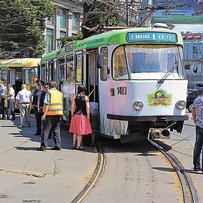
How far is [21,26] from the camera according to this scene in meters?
39.7

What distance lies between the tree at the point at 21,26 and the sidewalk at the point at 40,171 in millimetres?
26631

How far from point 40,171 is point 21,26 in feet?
106

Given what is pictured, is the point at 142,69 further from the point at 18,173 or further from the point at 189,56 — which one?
the point at 189,56

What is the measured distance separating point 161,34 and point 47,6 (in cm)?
3264

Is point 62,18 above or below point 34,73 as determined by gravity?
above

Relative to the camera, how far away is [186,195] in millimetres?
7406

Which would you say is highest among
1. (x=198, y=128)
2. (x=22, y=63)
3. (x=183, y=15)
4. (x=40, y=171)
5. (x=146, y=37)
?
(x=183, y=15)

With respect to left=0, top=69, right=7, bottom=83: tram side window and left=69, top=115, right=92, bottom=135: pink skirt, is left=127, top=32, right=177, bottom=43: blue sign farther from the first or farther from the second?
left=0, top=69, right=7, bottom=83: tram side window

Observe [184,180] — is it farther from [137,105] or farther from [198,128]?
[137,105]

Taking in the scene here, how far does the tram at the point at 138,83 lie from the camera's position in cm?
1134

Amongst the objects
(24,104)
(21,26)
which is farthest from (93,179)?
(21,26)

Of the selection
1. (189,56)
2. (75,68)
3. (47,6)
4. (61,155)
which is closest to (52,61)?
(75,68)

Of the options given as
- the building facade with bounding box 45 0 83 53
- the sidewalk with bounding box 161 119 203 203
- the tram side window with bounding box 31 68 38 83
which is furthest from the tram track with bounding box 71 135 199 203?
the building facade with bounding box 45 0 83 53

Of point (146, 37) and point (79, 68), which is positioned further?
point (79, 68)
